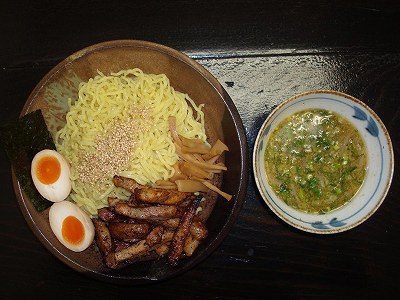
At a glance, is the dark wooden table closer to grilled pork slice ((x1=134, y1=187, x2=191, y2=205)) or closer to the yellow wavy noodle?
the yellow wavy noodle

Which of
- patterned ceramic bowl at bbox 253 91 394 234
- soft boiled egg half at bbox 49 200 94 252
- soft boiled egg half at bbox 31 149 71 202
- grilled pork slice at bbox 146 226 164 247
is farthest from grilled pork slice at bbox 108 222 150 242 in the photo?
patterned ceramic bowl at bbox 253 91 394 234

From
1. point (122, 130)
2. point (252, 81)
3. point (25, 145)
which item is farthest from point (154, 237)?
point (252, 81)

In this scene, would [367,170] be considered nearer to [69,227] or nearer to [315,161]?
[315,161]

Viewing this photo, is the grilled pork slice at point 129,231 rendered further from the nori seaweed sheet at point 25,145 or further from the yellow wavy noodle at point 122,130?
the nori seaweed sheet at point 25,145

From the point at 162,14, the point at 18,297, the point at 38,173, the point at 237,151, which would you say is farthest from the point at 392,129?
the point at 18,297

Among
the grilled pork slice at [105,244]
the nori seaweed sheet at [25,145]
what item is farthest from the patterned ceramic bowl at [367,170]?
the nori seaweed sheet at [25,145]

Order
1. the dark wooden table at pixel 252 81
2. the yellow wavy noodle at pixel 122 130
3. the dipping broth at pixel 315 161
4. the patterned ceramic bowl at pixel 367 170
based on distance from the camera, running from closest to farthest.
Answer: the patterned ceramic bowl at pixel 367 170
the dipping broth at pixel 315 161
the yellow wavy noodle at pixel 122 130
the dark wooden table at pixel 252 81
